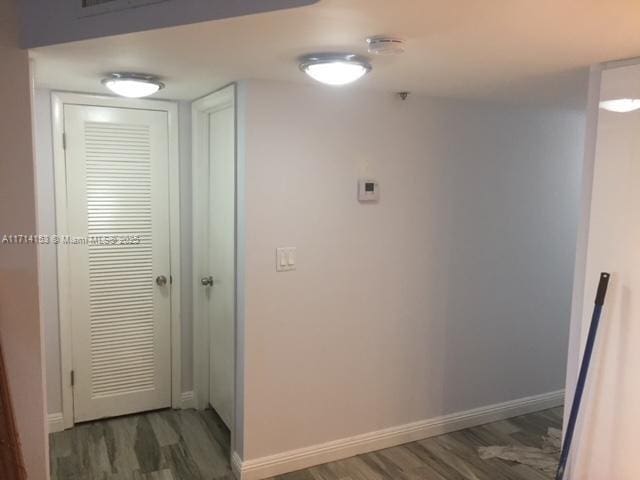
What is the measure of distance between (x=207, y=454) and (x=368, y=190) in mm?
1773

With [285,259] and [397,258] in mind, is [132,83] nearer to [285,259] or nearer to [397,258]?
[285,259]

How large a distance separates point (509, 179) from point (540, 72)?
113cm

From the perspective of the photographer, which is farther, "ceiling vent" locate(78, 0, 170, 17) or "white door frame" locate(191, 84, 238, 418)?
"white door frame" locate(191, 84, 238, 418)

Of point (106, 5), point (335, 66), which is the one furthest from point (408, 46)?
point (106, 5)

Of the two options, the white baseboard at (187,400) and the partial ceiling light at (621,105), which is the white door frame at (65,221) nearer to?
the white baseboard at (187,400)

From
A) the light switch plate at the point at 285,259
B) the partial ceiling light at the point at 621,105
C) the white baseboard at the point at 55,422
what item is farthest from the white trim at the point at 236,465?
the partial ceiling light at the point at 621,105

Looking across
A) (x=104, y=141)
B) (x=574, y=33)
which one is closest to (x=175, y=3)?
(x=574, y=33)

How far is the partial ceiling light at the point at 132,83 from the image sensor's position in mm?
2430

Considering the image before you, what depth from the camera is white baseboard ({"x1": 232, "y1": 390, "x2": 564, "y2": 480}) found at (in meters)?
2.80

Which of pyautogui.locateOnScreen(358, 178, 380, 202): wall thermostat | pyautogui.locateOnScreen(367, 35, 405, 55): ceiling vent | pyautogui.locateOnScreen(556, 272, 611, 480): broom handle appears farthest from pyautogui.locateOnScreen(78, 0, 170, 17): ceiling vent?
pyautogui.locateOnScreen(556, 272, 611, 480): broom handle

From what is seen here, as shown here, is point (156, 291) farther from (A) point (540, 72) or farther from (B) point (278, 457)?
(A) point (540, 72)

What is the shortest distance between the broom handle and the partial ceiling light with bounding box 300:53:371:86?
128 centimetres

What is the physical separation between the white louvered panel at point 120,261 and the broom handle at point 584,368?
248cm

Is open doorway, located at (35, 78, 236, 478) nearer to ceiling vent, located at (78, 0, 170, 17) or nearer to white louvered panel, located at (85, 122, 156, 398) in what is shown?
white louvered panel, located at (85, 122, 156, 398)
